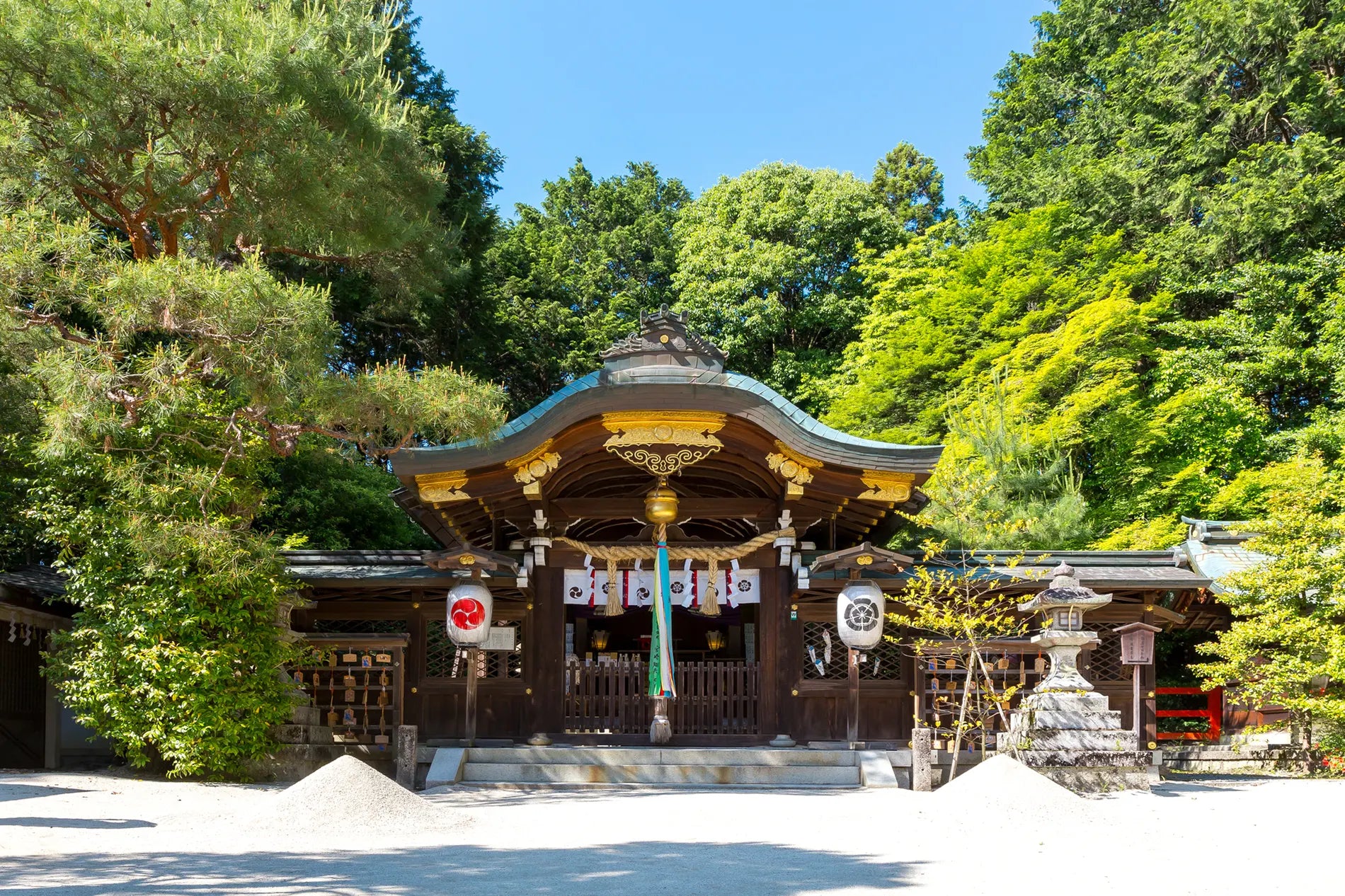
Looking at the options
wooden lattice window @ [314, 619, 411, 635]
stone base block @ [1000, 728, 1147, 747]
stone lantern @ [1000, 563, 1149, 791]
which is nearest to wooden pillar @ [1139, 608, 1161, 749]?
stone lantern @ [1000, 563, 1149, 791]

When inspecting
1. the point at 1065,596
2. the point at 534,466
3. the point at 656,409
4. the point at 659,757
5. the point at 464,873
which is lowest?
the point at 659,757

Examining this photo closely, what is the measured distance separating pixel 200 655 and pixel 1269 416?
18382 mm

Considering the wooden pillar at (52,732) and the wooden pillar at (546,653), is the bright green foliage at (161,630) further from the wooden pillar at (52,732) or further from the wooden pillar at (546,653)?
the wooden pillar at (546,653)

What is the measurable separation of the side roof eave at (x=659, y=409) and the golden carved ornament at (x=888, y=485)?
120mm

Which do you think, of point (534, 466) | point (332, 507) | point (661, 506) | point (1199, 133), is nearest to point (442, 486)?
point (534, 466)

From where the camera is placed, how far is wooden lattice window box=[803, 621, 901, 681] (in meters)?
11.6

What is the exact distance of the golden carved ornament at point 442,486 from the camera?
35.9ft

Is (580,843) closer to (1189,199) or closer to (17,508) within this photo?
(17,508)

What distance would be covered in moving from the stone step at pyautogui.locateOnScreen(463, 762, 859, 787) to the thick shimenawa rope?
175 centimetres

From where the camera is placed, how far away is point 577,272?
26.8 metres

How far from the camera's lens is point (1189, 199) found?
67.9ft

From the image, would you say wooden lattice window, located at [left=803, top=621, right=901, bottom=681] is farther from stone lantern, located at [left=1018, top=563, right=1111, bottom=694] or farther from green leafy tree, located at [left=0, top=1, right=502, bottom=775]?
green leafy tree, located at [left=0, top=1, right=502, bottom=775]

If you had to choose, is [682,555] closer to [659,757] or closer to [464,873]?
[659,757]

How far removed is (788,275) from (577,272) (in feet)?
16.8
